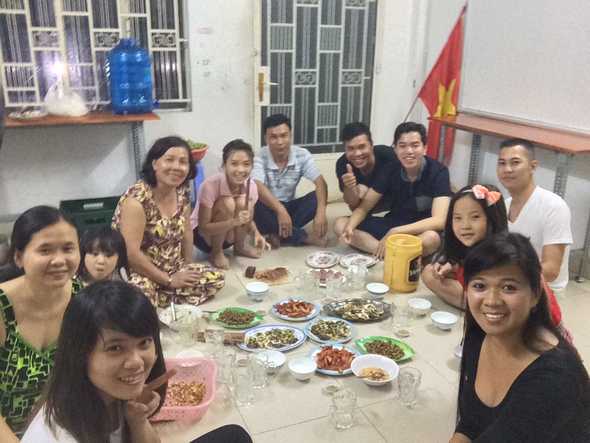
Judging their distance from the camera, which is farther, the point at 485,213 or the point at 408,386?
the point at 485,213

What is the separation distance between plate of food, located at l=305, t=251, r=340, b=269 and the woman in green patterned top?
2.01 m

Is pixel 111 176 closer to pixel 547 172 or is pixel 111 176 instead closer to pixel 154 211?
pixel 154 211

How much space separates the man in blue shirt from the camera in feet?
11.8

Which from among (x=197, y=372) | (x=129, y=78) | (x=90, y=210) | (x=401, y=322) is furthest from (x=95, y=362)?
(x=129, y=78)

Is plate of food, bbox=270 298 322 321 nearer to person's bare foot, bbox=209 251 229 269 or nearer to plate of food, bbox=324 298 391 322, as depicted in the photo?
plate of food, bbox=324 298 391 322

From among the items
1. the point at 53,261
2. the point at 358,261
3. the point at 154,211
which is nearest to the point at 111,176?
the point at 154,211

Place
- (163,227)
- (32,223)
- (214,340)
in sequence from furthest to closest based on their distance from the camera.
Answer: (163,227) < (214,340) < (32,223)

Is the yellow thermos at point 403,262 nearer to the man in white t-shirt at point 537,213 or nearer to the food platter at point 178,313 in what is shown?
the man in white t-shirt at point 537,213

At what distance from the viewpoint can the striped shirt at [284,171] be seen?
3689 mm

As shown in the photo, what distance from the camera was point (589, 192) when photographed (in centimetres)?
339

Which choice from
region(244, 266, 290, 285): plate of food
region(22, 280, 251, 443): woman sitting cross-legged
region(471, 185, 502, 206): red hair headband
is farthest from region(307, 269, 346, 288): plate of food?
region(22, 280, 251, 443): woman sitting cross-legged

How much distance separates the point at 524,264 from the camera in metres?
1.29

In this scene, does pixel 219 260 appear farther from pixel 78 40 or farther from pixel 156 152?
pixel 78 40

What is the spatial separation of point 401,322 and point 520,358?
139 centimetres
